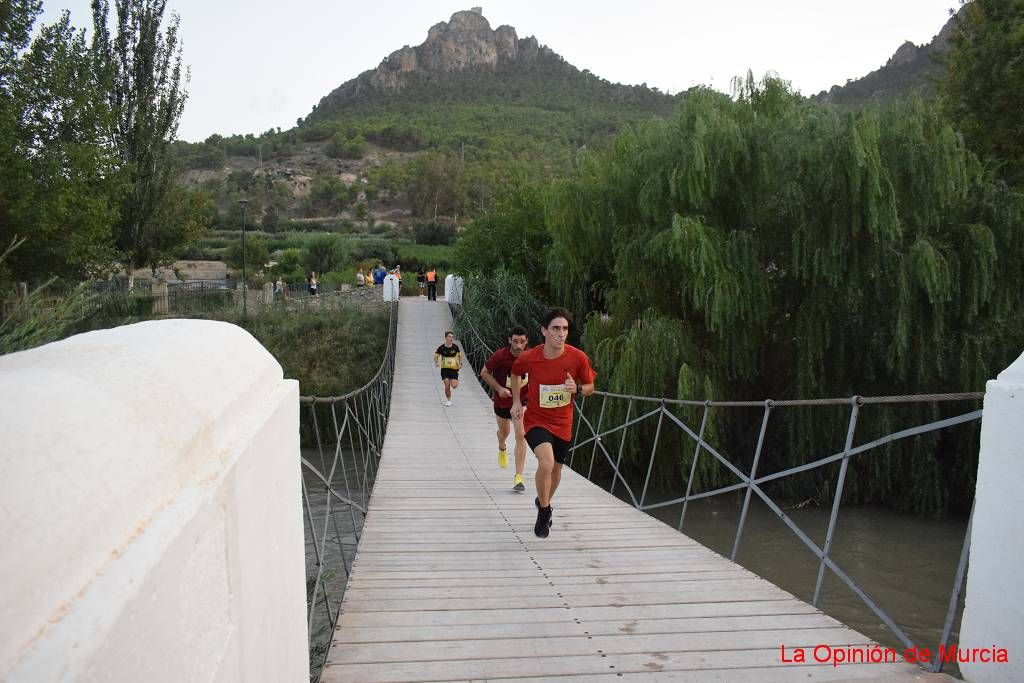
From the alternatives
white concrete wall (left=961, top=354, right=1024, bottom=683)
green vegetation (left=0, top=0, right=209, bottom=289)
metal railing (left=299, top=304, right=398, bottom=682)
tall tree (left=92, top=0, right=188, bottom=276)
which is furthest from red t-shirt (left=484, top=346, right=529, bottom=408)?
tall tree (left=92, top=0, right=188, bottom=276)

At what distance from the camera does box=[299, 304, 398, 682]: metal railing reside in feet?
13.8

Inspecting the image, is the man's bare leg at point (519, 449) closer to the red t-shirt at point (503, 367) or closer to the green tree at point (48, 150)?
the red t-shirt at point (503, 367)

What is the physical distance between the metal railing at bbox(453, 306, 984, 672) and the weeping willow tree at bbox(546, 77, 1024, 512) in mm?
427

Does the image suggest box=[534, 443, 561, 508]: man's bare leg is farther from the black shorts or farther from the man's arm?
the man's arm

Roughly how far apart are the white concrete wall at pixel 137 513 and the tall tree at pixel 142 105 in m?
23.7

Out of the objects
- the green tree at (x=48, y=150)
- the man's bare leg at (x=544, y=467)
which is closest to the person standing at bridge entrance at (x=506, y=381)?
the man's bare leg at (x=544, y=467)

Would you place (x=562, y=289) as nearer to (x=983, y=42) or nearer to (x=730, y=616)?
(x=983, y=42)

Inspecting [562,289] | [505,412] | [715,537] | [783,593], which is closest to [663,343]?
[715,537]

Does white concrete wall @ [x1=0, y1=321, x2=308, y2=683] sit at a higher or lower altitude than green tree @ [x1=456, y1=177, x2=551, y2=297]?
lower

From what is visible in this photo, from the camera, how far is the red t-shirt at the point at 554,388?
4.71 metres

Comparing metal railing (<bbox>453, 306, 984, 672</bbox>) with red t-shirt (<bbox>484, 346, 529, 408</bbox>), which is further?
red t-shirt (<bbox>484, 346, 529, 408</bbox>)

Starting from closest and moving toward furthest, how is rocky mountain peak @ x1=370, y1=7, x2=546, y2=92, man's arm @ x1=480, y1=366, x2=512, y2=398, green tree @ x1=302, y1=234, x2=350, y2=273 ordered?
man's arm @ x1=480, y1=366, x2=512, y2=398 → green tree @ x1=302, y1=234, x2=350, y2=273 → rocky mountain peak @ x1=370, y1=7, x2=546, y2=92

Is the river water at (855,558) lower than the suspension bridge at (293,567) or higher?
lower

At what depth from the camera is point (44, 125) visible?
1512cm
